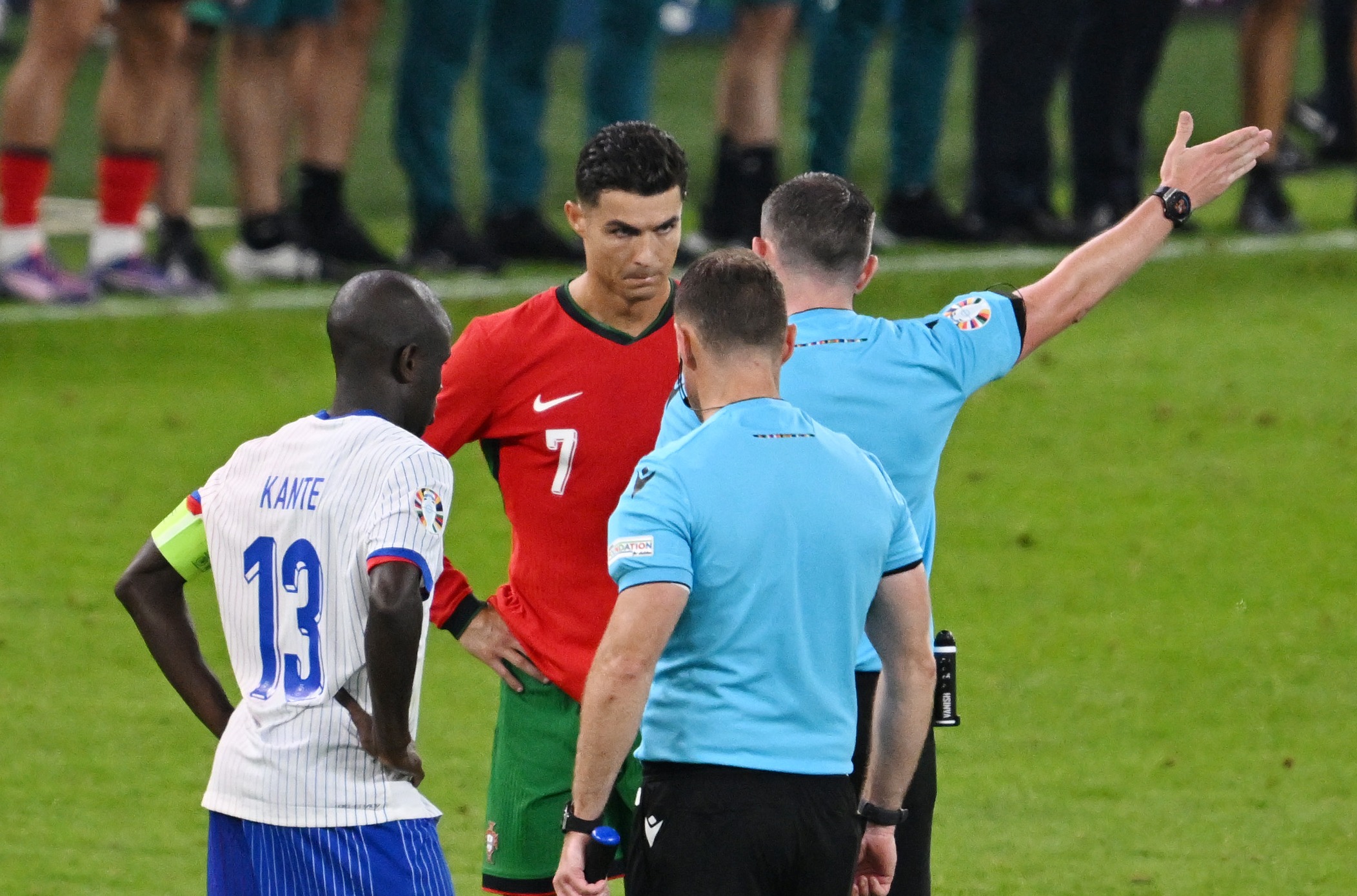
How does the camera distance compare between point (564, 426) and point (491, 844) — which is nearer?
point (564, 426)

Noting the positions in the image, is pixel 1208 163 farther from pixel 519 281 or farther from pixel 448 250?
pixel 448 250

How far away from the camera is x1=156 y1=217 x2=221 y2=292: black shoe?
11.2 meters

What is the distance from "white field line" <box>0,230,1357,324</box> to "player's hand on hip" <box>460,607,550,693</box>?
6463 mm

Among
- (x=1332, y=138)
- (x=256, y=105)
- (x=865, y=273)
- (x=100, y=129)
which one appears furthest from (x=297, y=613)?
(x=1332, y=138)

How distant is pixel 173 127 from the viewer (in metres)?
11.1

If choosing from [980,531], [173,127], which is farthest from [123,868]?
[173,127]

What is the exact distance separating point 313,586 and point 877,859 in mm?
1168

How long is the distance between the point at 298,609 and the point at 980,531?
514 cm

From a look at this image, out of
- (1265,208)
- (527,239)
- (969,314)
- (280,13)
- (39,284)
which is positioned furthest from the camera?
(1265,208)

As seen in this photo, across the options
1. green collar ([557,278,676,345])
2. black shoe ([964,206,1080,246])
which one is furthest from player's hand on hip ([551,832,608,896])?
black shoe ([964,206,1080,246])

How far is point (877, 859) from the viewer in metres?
3.81

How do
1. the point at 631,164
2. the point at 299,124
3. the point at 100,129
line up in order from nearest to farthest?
the point at 631,164 < the point at 100,129 < the point at 299,124

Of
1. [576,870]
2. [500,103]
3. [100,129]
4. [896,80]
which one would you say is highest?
[896,80]

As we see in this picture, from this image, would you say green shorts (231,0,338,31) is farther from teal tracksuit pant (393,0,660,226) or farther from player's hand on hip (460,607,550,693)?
player's hand on hip (460,607,550,693)
